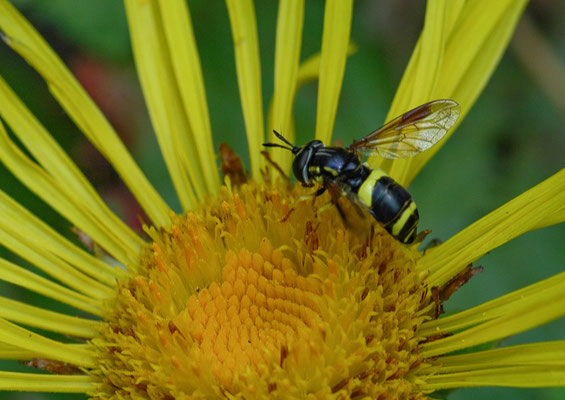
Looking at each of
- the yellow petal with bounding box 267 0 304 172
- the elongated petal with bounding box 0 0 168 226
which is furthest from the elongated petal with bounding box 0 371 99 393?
the yellow petal with bounding box 267 0 304 172

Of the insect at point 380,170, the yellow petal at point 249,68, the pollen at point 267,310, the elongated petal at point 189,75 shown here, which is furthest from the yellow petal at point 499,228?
the elongated petal at point 189,75

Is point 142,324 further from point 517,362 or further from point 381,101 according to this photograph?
point 381,101

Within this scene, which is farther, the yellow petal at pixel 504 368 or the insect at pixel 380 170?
the insect at pixel 380 170

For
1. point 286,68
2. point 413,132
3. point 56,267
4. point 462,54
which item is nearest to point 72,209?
point 56,267

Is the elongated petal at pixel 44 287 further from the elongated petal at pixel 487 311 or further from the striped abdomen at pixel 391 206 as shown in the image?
the elongated petal at pixel 487 311

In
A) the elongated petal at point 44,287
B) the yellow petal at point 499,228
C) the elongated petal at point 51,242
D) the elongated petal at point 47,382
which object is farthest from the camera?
the elongated petal at point 51,242

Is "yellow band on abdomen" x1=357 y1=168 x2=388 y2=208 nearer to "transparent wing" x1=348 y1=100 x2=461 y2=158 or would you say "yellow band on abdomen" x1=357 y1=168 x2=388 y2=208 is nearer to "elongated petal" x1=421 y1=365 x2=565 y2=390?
"transparent wing" x1=348 y1=100 x2=461 y2=158

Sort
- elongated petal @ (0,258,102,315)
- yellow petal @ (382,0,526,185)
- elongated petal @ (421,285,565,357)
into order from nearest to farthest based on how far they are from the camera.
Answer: elongated petal @ (421,285,565,357), yellow petal @ (382,0,526,185), elongated petal @ (0,258,102,315)
